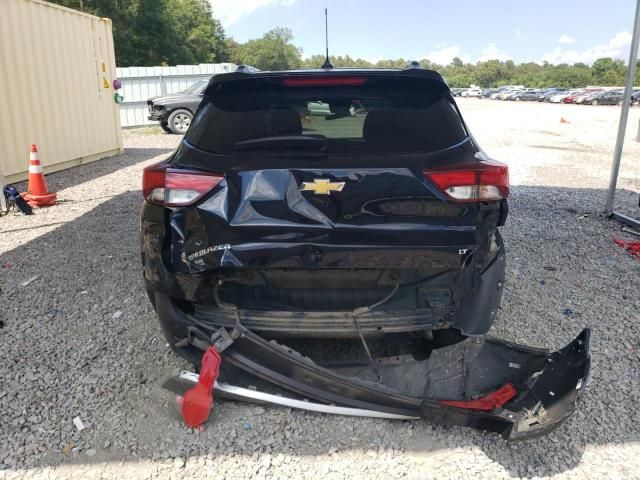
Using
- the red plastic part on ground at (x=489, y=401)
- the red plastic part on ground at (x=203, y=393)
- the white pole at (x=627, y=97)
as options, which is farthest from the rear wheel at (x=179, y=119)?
the red plastic part on ground at (x=489, y=401)

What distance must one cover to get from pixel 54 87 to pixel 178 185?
849 centimetres

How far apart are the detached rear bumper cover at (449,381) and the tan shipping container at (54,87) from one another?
5906mm

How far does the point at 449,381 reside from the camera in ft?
9.25

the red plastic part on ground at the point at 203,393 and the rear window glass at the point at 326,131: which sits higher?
the rear window glass at the point at 326,131

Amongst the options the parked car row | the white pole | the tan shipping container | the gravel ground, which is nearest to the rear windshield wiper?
the gravel ground

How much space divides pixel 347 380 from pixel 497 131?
60.9 feet

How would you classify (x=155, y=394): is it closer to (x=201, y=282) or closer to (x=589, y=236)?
(x=201, y=282)

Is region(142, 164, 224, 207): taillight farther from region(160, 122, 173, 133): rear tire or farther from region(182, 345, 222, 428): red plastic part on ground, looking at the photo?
region(160, 122, 173, 133): rear tire

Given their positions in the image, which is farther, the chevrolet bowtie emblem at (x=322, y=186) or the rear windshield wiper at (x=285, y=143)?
the rear windshield wiper at (x=285, y=143)

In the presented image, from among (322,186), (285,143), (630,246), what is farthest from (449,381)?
(630,246)

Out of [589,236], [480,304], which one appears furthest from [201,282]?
[589,236]

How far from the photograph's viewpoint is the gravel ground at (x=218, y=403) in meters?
2.53

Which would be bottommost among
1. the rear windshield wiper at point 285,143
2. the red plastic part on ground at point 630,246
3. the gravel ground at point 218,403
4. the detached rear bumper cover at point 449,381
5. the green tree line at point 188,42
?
the gravel ground at point 218,403

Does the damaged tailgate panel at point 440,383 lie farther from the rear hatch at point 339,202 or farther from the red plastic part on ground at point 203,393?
the rear hatch at point 339,202
